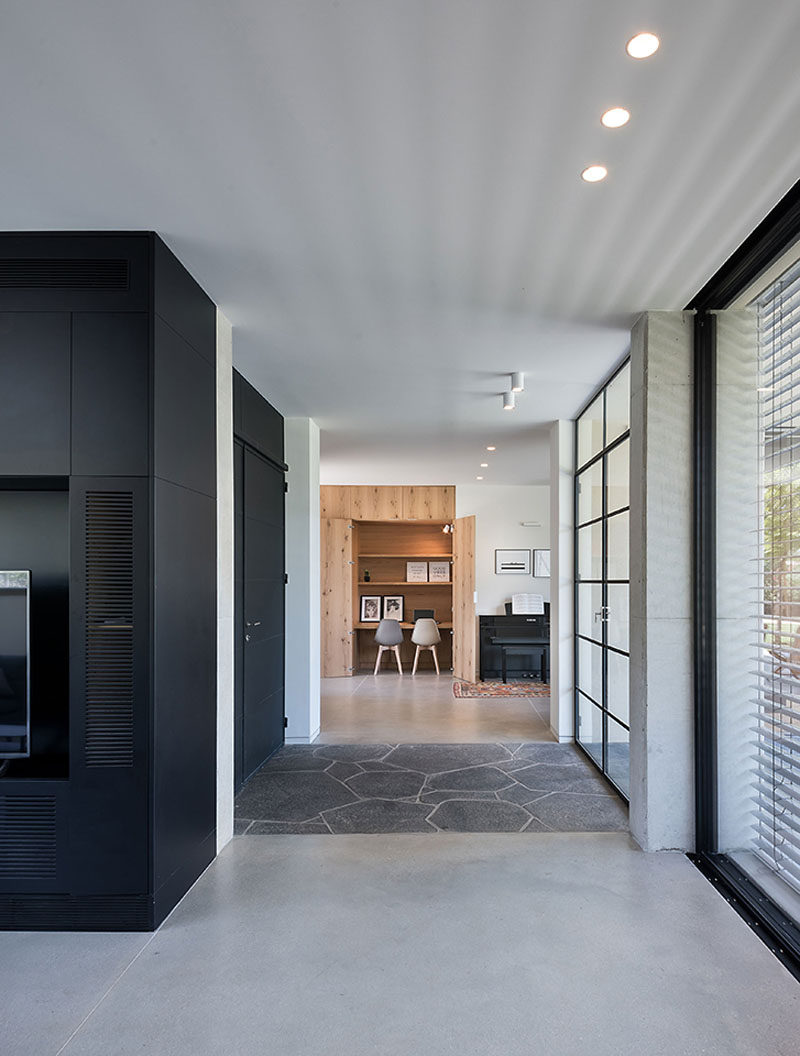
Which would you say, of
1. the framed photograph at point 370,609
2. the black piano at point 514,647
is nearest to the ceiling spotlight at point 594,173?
the black piano at point 514,647

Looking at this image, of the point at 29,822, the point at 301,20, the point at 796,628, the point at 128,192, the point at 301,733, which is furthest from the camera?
the point at 301,733

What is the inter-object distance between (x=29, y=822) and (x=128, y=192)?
227 cm

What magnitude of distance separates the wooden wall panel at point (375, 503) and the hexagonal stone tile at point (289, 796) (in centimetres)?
527

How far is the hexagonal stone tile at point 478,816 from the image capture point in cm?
388

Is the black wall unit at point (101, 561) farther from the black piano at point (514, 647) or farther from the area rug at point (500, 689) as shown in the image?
the black piano at point (514, 647)

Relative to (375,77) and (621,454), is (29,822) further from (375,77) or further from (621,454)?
(621,454)

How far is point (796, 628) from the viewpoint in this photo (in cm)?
289

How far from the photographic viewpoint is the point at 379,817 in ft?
13.3

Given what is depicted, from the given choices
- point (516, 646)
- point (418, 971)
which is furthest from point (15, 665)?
point (516, 646)

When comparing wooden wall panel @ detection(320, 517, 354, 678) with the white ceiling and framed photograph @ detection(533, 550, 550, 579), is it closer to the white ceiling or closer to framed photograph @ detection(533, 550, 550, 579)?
framed photograph @ detection(533, 550, 550, 579)

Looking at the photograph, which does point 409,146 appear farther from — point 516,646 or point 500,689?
point 516,646

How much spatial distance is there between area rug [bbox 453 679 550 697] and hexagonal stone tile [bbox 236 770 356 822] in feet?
12.3

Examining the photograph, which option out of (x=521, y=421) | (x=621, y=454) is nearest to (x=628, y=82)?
(x=621, y=454)

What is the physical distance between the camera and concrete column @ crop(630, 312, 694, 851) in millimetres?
3443
